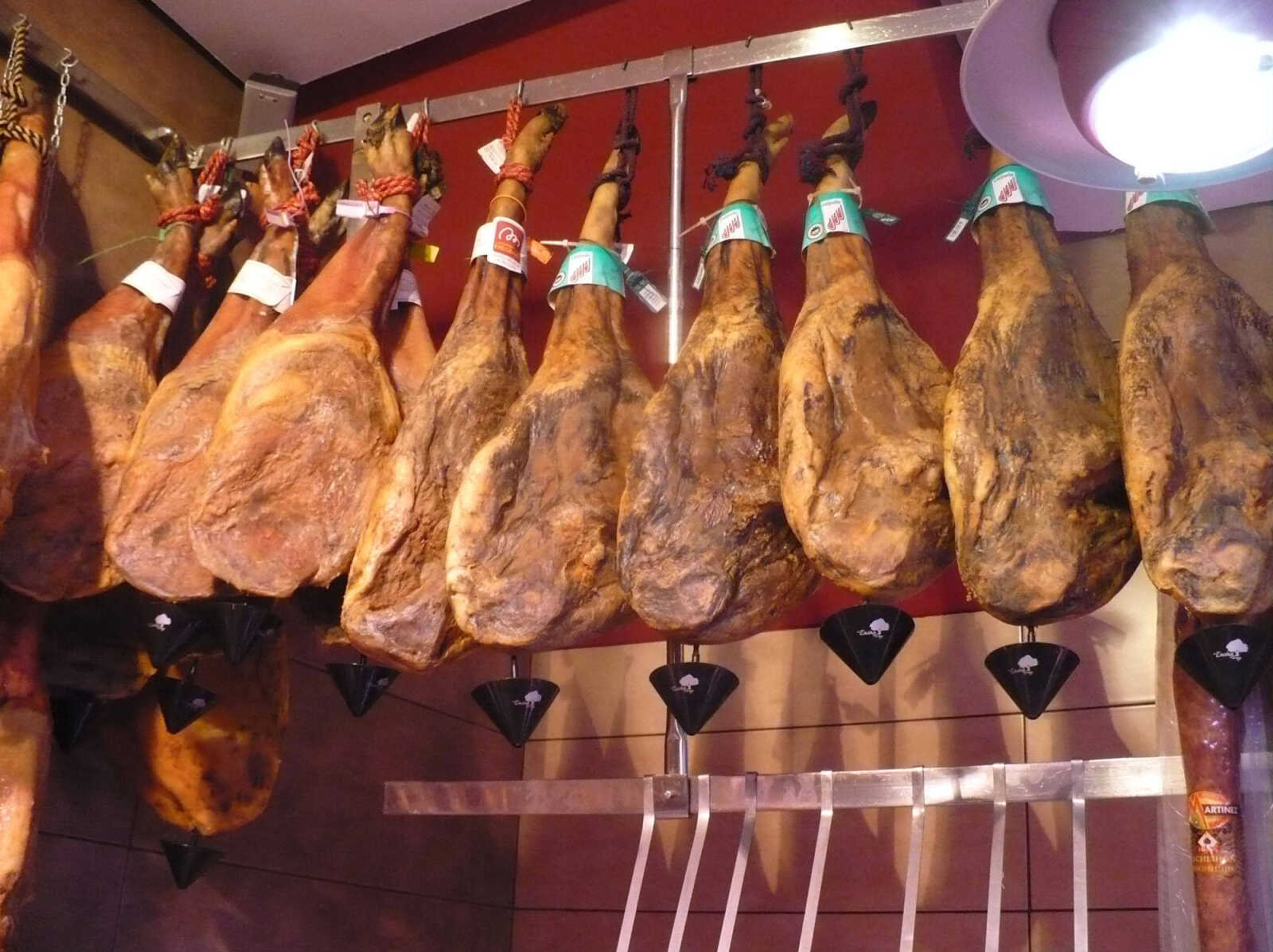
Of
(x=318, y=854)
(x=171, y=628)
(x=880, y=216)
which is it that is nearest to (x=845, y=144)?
(x=880, y=216)

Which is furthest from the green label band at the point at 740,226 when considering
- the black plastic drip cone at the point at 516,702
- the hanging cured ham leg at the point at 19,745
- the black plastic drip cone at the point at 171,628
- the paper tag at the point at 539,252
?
the hanging cured ham leg at the point at 19,745

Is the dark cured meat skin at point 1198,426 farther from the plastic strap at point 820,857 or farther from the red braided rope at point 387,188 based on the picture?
the red braided rope at point 387,188

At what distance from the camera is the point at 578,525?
69.7 inches

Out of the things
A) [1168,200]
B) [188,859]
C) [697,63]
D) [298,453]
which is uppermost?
[697,63]

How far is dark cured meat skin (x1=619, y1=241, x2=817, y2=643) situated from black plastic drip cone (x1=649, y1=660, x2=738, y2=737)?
0.28 ft

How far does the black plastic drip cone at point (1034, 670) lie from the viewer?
159cm

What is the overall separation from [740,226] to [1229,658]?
98 cm

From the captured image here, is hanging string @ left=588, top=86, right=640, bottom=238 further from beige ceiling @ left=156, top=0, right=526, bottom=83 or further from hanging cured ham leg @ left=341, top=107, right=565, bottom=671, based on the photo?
beige ceiling @ left=156, top=0, right=526, bottom=83

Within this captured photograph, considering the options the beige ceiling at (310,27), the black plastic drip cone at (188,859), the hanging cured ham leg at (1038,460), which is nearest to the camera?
the hanging cured ham leg at (1038,460)

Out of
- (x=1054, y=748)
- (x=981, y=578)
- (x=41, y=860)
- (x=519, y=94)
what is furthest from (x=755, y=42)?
(x=41, y=860)

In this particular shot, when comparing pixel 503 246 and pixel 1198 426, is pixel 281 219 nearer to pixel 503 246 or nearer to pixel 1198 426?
pixel 503 246

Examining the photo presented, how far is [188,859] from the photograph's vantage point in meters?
2.23

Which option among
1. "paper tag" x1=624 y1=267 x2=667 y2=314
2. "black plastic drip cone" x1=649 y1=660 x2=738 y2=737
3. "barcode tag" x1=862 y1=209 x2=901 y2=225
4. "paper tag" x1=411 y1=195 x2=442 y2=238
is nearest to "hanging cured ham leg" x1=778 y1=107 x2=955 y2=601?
"barcode tag" x1=862 y1=209 x2=901 y2=225

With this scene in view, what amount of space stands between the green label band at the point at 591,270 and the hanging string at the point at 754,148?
0.24 metres
